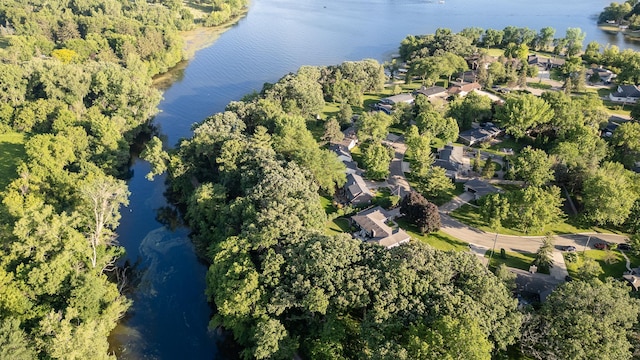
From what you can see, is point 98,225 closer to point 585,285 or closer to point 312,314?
point 312,314

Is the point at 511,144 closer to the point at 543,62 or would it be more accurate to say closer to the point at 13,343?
the point at 543,62

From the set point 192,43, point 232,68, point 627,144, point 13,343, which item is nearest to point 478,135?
point 627,144

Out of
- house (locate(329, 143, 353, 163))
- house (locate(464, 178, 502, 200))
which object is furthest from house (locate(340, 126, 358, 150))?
house (locate(464, 178, 502, 200))

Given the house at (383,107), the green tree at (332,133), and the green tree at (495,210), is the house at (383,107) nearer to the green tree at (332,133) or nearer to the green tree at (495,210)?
the green tree at (332,133)

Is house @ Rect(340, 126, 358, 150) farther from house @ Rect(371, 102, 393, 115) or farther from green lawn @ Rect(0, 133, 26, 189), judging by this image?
green lawn @ Rect(0, 133, 26, 189)

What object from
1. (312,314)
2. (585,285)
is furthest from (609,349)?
(312,314)
